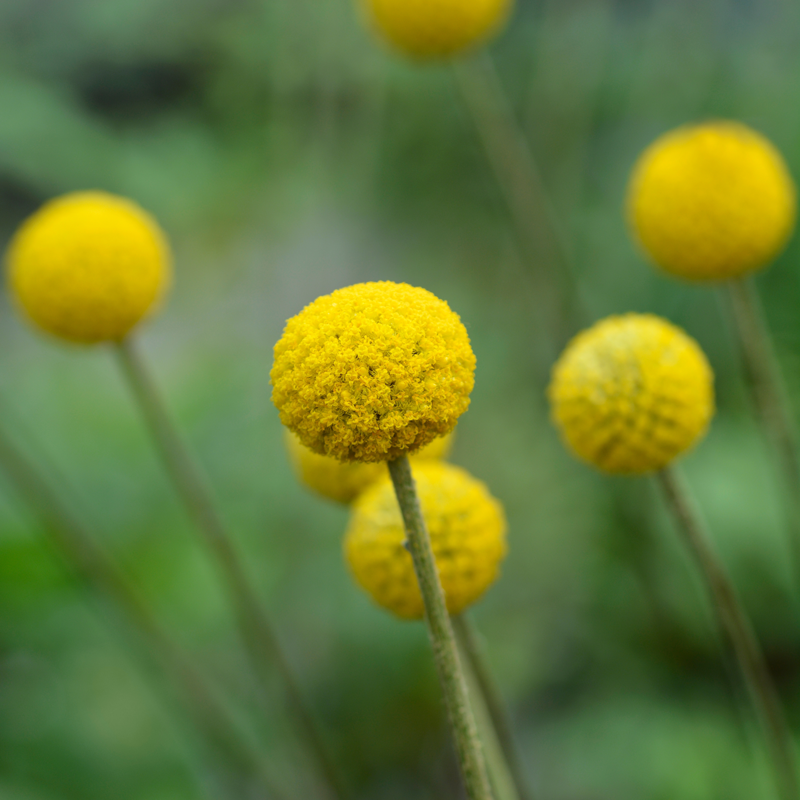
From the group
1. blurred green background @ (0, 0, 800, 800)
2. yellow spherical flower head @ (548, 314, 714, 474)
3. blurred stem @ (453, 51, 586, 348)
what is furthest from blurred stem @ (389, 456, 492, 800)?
blurred stem @ (453, 51, 586, 348)

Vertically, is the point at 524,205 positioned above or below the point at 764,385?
above

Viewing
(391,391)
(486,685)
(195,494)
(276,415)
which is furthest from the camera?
(276,415)

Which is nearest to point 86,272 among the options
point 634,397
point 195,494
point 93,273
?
point 93,273

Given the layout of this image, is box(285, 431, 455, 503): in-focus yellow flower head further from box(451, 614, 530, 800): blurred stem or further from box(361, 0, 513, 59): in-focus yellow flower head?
box(361, 0, 513, 59): in-focus yellow flower head

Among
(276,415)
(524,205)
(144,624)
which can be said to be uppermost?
(524,205)

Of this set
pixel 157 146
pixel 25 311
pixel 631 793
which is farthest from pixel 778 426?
pixel 157 146

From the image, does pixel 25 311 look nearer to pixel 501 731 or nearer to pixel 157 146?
pixel 501 731

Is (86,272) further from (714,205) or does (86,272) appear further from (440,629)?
(714,205)
